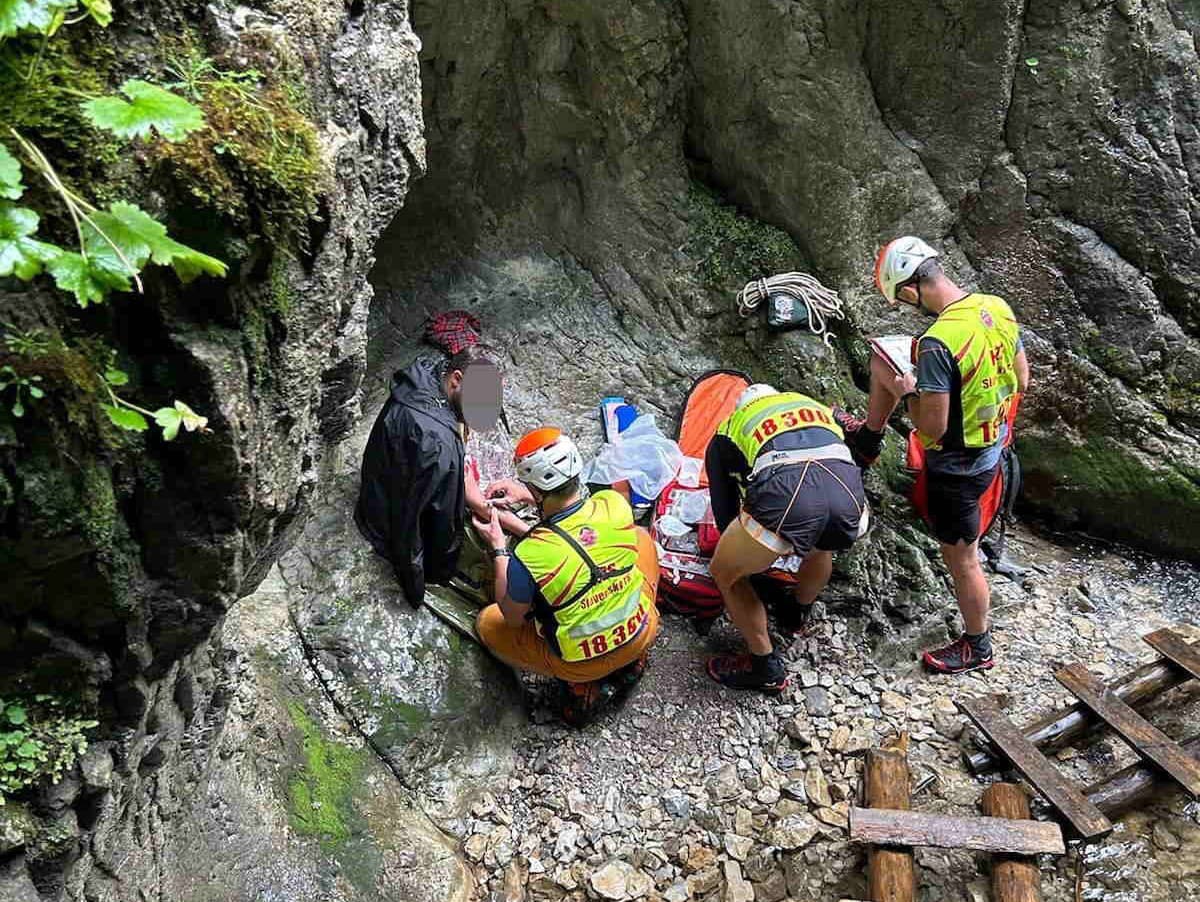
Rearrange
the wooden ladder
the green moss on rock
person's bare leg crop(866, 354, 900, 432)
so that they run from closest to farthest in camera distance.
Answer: the wooden ladder → person's bare leg crop(866, 354, 900, 432) → the green moss on rock

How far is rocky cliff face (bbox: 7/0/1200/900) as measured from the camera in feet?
7.48

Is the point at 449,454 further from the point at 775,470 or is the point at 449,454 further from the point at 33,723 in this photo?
the point at 33,723

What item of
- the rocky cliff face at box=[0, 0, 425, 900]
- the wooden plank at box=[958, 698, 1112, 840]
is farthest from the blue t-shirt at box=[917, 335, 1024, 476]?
the rocky cliff face at box=[0, 0, 425, 900]

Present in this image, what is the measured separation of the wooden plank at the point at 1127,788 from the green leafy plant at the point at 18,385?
150 inches

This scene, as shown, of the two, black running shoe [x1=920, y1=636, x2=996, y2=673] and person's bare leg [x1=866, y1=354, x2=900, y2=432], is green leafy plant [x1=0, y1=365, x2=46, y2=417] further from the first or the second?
black running shoe [x1=920, y1=636, x2=996, y2=673]

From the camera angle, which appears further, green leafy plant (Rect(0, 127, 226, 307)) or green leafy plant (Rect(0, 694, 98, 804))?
green leafy plant (Rect(0, 694, 98, 804))

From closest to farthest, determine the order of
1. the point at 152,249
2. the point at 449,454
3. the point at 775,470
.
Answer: the point at 152,249, the point at 775,470, the point at 449,454

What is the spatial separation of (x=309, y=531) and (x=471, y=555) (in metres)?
0.83

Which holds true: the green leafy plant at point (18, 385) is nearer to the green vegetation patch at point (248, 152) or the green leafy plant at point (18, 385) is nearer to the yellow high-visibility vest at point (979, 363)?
the green vegetation patch at point (248, 152)

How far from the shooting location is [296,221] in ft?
6.45

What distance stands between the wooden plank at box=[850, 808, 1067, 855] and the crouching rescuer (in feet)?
4.13

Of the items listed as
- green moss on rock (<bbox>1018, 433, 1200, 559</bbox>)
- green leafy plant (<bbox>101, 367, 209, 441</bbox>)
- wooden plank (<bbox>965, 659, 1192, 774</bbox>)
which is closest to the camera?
green leafy plant (<bbox>101, 367, 209, 441</bbox>)

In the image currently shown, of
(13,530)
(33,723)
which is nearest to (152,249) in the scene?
(13,530)

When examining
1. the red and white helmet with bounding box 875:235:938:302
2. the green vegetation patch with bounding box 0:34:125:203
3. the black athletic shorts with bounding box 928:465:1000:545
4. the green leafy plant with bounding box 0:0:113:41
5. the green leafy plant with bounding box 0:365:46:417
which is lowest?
the black athletic shorts with bounding box 928:465:1000:545
